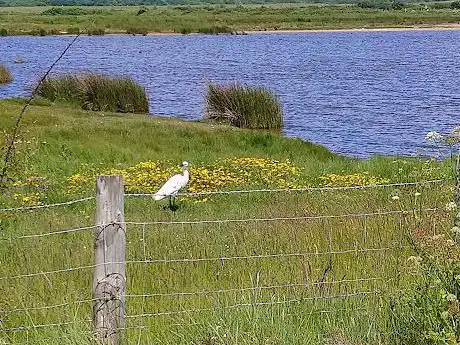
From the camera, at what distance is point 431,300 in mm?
5211

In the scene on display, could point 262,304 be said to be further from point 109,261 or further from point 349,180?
point 349,180

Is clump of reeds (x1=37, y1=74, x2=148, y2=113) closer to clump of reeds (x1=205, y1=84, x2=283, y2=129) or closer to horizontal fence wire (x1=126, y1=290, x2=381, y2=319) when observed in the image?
clump of reeds (x1=205, y1=84, x2=283, y2=129)

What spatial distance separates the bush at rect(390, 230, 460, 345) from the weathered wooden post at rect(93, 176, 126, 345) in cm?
175

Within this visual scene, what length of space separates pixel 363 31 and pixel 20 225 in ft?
308

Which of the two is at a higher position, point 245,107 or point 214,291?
point 214,291

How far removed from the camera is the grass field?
5.68m

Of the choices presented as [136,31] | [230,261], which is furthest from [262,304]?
[136,31]

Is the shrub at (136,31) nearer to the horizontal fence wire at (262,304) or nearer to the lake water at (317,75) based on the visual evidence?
the lake water at (317,75)

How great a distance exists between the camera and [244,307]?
5.83 metres

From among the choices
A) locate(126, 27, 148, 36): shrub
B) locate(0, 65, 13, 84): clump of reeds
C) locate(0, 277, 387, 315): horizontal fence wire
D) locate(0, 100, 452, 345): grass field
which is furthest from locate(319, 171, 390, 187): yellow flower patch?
locate(126, 27, 148, 36): shrub

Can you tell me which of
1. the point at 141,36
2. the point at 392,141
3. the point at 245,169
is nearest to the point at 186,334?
the point at 245,169

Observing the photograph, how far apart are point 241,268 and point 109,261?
227cm

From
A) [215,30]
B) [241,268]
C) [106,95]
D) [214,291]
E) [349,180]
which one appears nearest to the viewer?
[214,291]

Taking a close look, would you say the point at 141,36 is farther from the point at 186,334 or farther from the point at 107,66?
the point at 186,334
